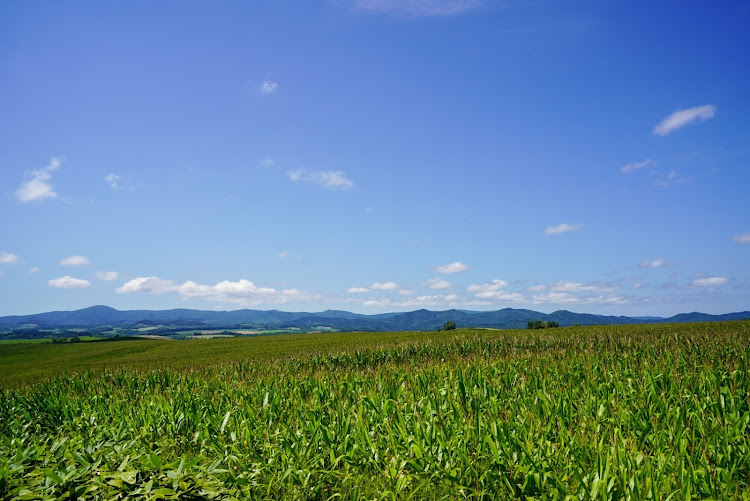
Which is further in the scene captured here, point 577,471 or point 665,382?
point 665,382

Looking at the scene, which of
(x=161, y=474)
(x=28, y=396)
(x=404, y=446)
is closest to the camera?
(x=161, y=474)

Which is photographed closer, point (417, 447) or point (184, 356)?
point (417, 447)

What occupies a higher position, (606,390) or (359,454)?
(606,390)

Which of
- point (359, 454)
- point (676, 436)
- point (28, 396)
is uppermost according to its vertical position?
point (676, 436)

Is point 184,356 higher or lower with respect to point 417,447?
lower

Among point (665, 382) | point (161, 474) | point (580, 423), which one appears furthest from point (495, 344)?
point (161, 474)

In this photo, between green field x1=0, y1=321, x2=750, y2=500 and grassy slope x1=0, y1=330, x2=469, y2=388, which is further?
grassy slope x1=0, y1=330, x2=469, y2=388

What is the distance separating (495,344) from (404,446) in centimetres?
2207

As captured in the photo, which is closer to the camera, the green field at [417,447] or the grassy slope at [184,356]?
the green field at [417,447]

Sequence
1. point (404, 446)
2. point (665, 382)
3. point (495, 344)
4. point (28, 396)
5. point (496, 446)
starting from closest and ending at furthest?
point (496, 446) < point (404, 446) < point (665, 382) < point (28, 396) < point (495, 344)

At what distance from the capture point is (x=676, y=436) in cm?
595

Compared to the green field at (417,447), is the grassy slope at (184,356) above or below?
below

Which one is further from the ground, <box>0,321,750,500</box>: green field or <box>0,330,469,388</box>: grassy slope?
<box>0,321,750,500</box>: green field

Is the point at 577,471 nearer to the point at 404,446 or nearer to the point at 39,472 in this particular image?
the point at 404,446
